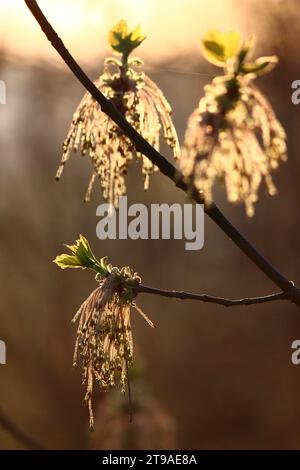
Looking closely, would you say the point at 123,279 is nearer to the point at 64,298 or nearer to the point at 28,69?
the point at 64,298

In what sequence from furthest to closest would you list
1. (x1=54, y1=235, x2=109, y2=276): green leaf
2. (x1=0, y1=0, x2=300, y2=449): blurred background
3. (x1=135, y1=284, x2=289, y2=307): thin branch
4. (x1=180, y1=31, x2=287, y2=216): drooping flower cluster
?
(x1=0, y1=0, x2=300, y2=449): blurred background < (x1=54, y1=235, x2=109, y2=276): green leaf < (x1=135, y1=284, x2=289, y2=307): thin branch < (x1=180, y1=31, x2=287, y2=216): drooping flower cluster

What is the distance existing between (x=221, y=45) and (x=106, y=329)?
39 cm

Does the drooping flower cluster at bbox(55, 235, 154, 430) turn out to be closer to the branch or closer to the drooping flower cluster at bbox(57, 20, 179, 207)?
the drooping flower cluster at bbox(57, 20, 179, 207)

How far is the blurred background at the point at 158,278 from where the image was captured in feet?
16.4

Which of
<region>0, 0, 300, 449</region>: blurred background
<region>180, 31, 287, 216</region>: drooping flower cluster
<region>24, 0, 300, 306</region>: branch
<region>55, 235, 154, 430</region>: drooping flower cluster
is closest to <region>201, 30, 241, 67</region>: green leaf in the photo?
<region>180, 31, 287, 216</region>: drooping flower cluster

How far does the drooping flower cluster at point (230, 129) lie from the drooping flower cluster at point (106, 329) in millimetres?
305

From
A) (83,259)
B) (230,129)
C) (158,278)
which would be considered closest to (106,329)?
(83,259)

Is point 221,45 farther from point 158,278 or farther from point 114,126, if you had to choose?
→ point 158,278

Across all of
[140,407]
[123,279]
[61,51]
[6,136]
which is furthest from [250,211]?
[6,136]

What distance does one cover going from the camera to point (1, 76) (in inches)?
206

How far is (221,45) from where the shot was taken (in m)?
0.71

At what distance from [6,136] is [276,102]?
197 cm

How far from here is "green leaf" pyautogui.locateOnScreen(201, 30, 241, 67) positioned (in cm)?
71

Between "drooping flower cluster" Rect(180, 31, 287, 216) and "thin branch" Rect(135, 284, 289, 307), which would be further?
"thin branch" Rect(135, 284, 289, 307)
